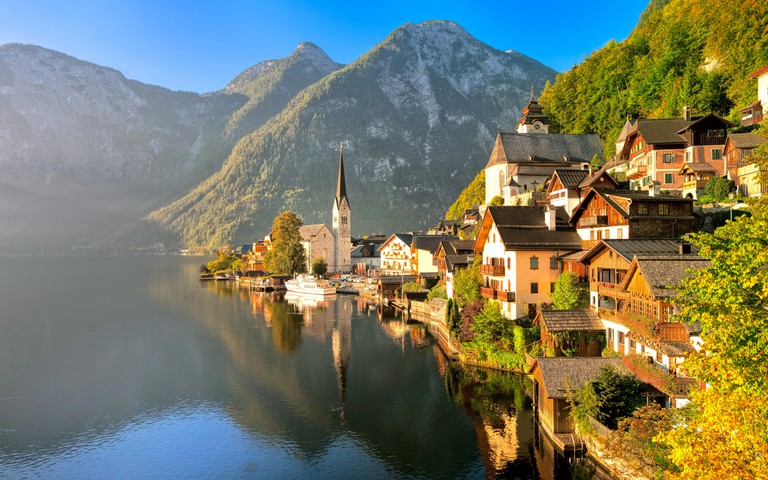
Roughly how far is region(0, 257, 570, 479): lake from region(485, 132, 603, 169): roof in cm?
4058

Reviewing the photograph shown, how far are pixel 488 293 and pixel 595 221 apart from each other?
11702 mm

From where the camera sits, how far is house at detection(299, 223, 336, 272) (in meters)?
141

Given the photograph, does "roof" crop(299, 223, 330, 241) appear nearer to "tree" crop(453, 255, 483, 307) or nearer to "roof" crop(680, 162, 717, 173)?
"tree" crop(453, 255, 483, 307)

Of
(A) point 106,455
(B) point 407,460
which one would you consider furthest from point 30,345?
(B) point 407,460

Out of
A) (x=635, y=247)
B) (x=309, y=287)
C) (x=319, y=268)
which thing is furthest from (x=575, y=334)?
(x=319, y=268)

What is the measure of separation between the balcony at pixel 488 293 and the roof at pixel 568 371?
1763 centimetres

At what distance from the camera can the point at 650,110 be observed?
90.4 m

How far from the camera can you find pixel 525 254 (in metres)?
44.9

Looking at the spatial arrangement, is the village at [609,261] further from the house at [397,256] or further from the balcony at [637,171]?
the house at [397,256]

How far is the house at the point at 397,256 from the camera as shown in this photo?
365ft

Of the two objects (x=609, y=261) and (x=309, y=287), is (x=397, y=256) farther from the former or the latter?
(x=609, y=261)

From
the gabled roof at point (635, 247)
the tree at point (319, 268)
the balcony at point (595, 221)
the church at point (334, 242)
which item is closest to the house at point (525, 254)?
the balcony at point (595, 221)

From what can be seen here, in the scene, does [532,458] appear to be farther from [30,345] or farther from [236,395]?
[30,345]

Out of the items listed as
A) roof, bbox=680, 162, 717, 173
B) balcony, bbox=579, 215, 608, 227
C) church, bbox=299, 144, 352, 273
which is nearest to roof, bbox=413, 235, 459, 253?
roof, bbox=680, 162, 717, 173
